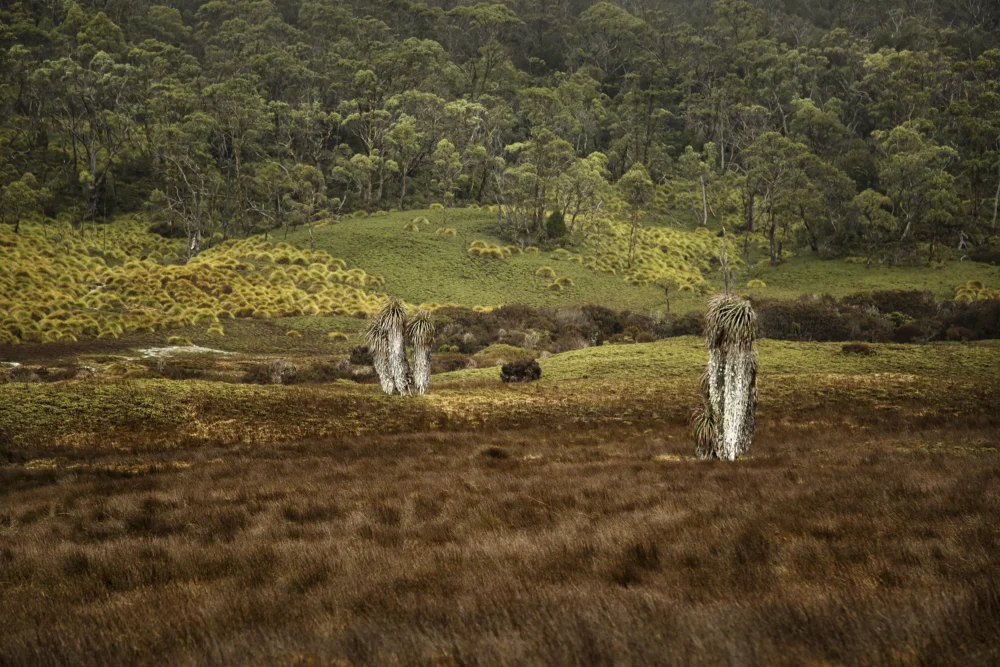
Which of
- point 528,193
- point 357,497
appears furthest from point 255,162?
point 357,497

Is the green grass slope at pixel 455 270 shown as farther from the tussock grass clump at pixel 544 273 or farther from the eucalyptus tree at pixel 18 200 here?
the eucalyptus tree at pixel 18 200

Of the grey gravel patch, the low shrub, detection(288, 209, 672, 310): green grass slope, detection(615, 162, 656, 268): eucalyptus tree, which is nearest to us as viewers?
the low shrub

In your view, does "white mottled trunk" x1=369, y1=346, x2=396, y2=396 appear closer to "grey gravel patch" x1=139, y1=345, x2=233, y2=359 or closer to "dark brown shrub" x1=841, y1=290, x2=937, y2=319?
"grey gravel patch" x1=139, y1=345, x2=233, y2=359

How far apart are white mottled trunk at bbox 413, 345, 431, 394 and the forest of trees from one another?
48717 millimetres

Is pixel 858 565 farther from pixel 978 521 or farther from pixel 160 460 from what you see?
pixel 160 460

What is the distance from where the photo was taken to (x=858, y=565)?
262 inches

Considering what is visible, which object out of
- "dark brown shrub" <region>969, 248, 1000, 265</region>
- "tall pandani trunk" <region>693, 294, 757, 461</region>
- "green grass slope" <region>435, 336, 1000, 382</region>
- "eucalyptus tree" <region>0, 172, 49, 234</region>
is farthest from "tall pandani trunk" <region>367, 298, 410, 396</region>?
"dark brown shrub" <region>969, 248, 1000, 265</region>

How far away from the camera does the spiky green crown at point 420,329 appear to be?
27.3m

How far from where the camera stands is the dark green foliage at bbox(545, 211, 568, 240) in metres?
78.1

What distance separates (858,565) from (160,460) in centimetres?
1516

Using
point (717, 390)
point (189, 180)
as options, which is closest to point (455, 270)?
point (189, 180)

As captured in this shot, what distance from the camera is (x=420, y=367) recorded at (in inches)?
1069

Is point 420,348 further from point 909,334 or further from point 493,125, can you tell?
point 493,125

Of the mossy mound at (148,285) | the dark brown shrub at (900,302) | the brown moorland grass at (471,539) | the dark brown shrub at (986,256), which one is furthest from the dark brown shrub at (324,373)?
the dark brown shrub at (986,256)
